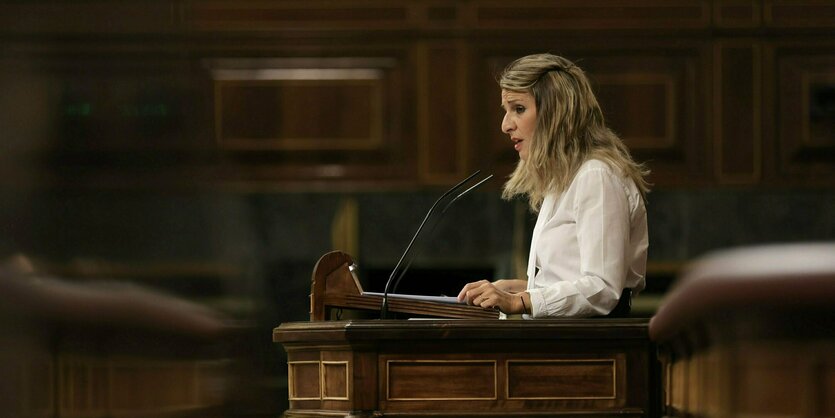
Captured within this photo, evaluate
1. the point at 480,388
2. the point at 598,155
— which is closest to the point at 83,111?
the point at 480,388

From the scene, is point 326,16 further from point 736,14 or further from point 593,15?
point 736,14

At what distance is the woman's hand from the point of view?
1.75m

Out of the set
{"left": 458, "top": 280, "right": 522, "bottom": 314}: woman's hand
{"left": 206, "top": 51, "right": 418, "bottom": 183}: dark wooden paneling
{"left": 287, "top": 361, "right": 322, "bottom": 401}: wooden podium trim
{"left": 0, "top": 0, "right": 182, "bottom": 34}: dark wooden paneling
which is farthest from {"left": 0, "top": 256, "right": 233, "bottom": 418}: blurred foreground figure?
{"left": 206, "top": 51, "right": 418, "bottom": 183}: dark wooden paneling

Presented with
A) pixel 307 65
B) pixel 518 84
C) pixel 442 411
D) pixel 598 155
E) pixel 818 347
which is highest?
pixel 307 65

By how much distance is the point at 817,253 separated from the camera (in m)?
0.20

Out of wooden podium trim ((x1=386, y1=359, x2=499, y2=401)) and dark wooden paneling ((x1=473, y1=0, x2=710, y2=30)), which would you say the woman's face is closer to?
wooden podium trim ((x1=386, y1=359, x2=499, y2=401))

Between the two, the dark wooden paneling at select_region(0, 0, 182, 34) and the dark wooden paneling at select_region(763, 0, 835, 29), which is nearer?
the dark wooden paneling at select_region(0, 0, 182, 34)

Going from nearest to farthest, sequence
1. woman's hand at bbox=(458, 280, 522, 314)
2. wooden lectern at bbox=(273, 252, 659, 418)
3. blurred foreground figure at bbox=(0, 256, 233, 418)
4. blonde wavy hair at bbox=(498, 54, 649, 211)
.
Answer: blurred foreground figure at bbox=(0, 256, 233, 418)
wooden lectern at bbox=(273, 252, 659, 418)
woman's hand at bbox=(458, 280, 522, 314)
blonde wavy hair at bbox=(498, 54, 649, 211)

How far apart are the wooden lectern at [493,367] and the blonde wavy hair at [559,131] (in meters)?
0.46

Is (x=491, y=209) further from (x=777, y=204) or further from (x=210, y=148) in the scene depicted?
(x=210, y=148)

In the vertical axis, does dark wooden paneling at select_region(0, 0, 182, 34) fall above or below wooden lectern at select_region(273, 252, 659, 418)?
above

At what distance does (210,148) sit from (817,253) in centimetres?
11

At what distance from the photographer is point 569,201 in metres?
1.87

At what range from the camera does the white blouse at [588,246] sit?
1.76 meters
